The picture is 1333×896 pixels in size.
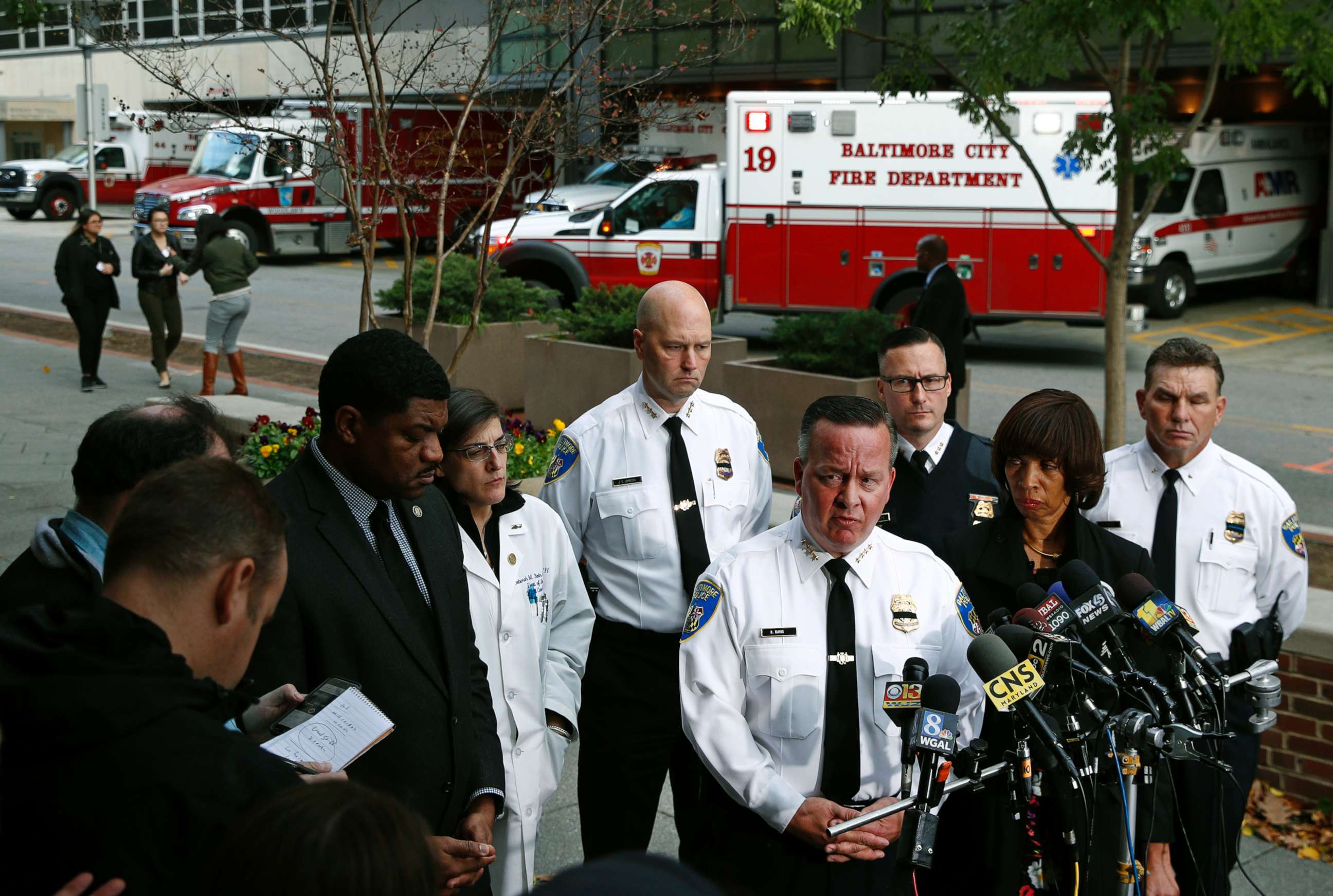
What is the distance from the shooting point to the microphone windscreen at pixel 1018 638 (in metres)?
2.88

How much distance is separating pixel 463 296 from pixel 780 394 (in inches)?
158

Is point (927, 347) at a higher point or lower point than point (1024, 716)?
higher

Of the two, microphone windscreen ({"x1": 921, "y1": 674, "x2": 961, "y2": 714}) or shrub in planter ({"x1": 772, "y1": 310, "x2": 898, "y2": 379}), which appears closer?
microphone windscreen ({"x1": 921, "y1": 674, "x2": 961, "y2": 714})

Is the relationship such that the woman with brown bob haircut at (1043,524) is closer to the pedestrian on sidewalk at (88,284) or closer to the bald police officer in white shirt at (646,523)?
the bald police officer in white shirt at (646,523)

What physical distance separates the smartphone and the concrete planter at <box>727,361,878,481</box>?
24.1 feet

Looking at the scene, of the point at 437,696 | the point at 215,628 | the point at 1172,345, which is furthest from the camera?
the point at 1172,345

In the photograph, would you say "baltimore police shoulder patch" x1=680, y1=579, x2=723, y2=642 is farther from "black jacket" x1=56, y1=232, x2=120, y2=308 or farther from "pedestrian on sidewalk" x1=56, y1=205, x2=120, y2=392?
"black jacket" x1=56, y1=232, x2=120, y2=308

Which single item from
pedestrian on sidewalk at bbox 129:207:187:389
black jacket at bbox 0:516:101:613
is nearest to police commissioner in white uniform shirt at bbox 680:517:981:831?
black jacket at bbox 0:516:101:613

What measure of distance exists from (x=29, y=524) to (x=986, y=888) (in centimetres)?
769

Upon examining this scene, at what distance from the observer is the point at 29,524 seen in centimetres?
910

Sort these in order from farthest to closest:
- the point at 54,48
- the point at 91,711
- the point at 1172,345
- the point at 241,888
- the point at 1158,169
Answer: the point at 54,48 < the point at 1158,169 < the point at 1172,345 < the point at 91,711 < the point at 241,888

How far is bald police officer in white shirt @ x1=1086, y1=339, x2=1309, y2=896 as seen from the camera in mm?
4227

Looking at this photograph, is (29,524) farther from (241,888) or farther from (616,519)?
(241,888)

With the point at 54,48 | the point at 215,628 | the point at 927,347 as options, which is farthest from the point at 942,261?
the point at 54,48
